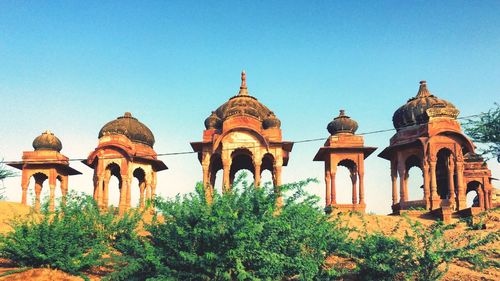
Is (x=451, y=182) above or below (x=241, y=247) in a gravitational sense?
above

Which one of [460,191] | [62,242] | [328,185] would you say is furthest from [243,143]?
[62,242]

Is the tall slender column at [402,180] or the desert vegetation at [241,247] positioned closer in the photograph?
the desert vegetation at [241,247]

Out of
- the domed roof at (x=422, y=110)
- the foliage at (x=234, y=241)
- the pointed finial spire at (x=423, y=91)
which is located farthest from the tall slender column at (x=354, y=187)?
the foliage at (x=234, y=241)

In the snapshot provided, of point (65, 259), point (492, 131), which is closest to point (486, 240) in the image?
point (65, 259)

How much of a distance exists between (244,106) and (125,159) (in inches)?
227

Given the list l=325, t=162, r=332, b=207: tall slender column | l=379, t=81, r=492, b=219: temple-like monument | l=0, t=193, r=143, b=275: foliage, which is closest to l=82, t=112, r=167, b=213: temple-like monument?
l=325, t=162, r=332, b=207: tall slender column

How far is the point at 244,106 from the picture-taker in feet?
75.5

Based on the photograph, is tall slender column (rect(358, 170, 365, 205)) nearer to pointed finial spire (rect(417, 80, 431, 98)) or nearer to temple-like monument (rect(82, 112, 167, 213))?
pointed finial spire (rect(417, 80, 431, 98))

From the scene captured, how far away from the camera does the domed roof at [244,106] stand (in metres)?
22.5

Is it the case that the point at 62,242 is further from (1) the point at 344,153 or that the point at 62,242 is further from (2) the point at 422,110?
(2) the point at 422,110

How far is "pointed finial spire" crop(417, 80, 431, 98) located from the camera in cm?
2487

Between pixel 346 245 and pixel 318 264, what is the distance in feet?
3.23

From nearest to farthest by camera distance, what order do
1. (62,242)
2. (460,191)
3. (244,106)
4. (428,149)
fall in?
(62,242) → (460,191) → (428,149) → (244,106)

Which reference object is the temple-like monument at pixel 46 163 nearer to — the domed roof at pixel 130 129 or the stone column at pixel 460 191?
the domed roof at pixel 130 129
